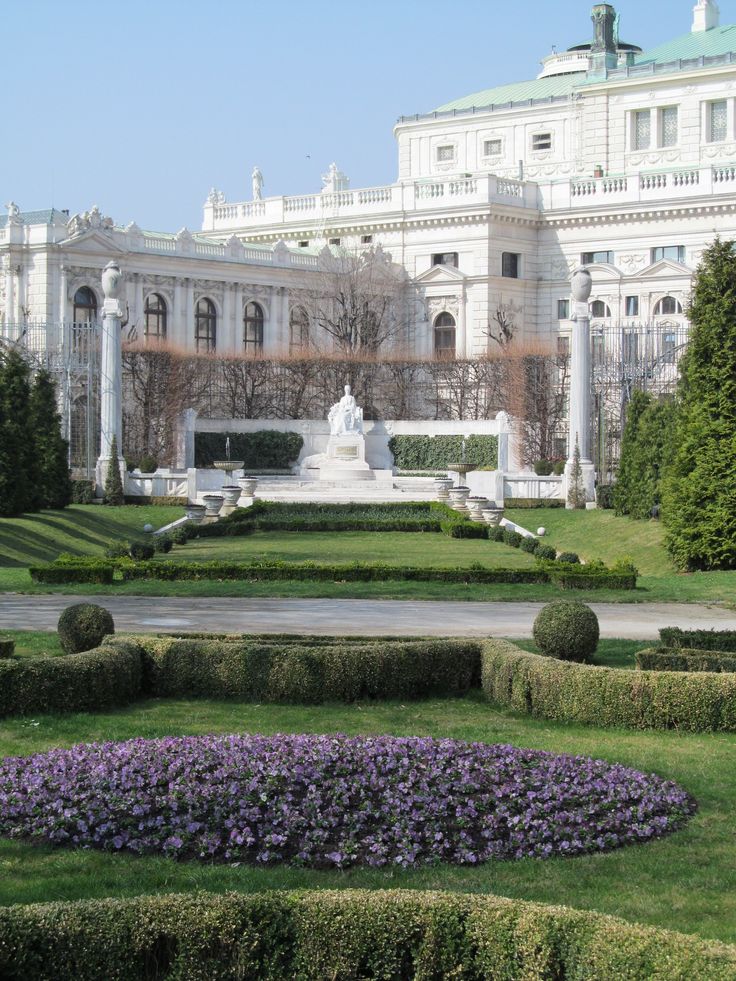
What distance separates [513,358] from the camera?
61.7 m

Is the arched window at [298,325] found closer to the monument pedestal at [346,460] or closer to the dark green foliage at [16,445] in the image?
the monument pedestal at [346,460]

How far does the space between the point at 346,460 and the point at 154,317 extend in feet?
62.0

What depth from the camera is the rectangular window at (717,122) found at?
236 feet

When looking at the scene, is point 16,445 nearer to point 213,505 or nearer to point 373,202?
point 213,505

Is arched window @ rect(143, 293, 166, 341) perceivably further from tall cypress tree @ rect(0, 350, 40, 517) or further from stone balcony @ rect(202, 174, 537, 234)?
tall cypress tree @ rect(0, 350, 40, 517)

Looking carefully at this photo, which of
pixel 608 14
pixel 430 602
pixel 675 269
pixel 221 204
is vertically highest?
pixel 608 14

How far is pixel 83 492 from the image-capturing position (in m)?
43.8

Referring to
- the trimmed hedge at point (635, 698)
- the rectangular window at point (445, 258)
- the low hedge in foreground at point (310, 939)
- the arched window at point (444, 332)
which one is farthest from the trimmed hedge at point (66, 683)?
the rectangular window at point (445, 258)

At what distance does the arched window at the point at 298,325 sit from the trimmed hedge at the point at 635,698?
6116cm

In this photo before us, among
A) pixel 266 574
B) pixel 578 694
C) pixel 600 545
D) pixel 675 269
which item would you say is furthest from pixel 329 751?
pixel 675 269

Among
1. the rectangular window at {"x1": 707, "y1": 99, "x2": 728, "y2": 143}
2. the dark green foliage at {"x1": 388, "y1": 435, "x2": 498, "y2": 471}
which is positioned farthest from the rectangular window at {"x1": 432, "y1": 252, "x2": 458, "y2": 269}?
the dark green foliage at {"x1": 388, "y1": 435, "x2": 498, "y2": 471}

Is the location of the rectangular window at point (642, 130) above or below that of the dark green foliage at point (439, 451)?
above

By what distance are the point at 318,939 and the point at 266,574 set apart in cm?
1766

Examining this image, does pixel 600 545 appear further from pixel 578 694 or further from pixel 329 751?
pixel 329 751
